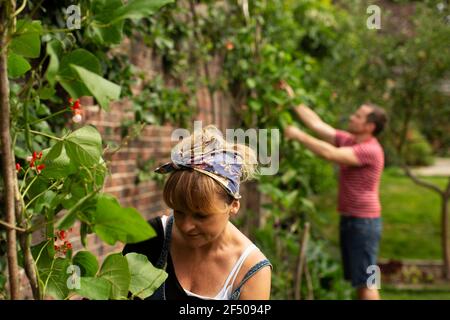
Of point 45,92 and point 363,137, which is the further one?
point 363,137

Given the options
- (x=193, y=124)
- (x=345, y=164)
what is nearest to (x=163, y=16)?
(x=193, y=124)

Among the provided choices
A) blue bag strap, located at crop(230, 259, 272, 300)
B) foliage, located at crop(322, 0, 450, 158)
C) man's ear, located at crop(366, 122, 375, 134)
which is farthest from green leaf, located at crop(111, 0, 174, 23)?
foliage, located at crop(322, 0, 450, 158)

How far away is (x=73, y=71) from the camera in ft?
3.20

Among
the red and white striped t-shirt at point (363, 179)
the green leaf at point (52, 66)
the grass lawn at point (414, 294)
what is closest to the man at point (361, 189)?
the red and white striped t-shirt at point (363, 179)

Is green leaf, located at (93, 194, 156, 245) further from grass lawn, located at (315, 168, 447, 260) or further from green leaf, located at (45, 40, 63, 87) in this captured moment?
grass lawn, located at (315, 168, 447, 260)

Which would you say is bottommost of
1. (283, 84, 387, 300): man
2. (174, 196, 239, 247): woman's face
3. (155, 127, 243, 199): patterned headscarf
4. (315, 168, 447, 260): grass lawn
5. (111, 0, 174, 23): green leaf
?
(315, 168, 447, 260): grass lawn

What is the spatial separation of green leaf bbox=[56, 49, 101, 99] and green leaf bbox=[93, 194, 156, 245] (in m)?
0.19

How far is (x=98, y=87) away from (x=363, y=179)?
12.9 feet

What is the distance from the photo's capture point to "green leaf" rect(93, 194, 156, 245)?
89 centimetres

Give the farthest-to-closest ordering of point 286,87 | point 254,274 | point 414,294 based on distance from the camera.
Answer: point 414,294 < point 286,87 < point 254,274

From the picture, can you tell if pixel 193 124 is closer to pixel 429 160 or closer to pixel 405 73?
pixel 405 73

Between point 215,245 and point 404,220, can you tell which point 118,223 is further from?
point 404,220

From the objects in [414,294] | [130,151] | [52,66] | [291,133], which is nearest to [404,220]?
[414,294]
